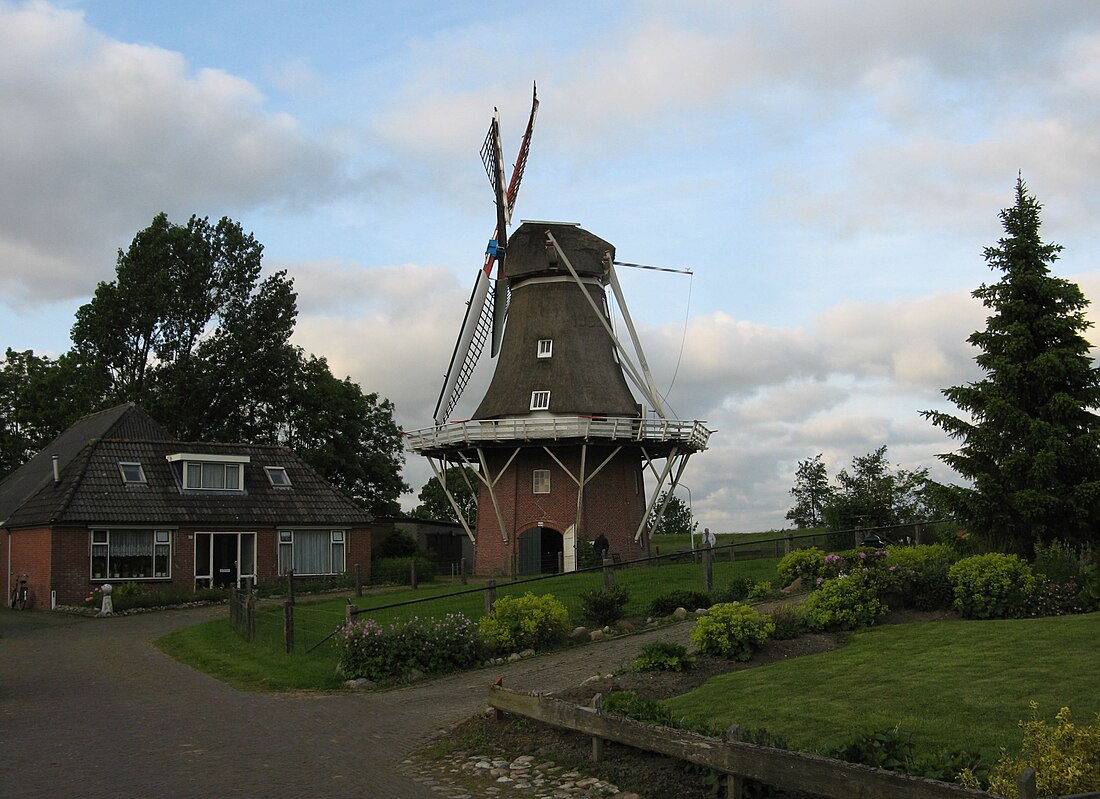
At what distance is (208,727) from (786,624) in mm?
8491

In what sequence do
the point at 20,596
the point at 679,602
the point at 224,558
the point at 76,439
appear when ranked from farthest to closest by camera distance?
the point at 76,439, the point at 224,558, the point at 20,596, the point at 679,602

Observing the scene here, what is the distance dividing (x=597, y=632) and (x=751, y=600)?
3721mm

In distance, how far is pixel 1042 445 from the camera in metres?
19.6

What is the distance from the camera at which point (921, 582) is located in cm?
1758

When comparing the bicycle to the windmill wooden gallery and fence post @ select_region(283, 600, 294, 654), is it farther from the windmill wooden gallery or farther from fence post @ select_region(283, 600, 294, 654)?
fence post @ select_region(283, 600, 294, 654)

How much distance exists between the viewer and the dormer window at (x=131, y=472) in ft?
120

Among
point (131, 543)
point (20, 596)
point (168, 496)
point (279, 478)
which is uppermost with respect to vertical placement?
point (279, 478)

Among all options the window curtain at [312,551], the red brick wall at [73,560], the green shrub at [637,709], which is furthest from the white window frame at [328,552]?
the green shrub at [637,709]

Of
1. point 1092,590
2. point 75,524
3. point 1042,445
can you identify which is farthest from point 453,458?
point 1092,590

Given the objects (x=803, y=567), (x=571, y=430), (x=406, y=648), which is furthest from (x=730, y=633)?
(x=571, y=430)

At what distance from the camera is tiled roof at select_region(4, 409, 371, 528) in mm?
34594

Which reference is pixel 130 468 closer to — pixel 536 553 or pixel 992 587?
pixel 536 553

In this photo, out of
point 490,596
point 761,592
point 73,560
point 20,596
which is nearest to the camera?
point 490,596

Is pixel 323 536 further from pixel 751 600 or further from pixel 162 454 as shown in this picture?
pixel 751 600
